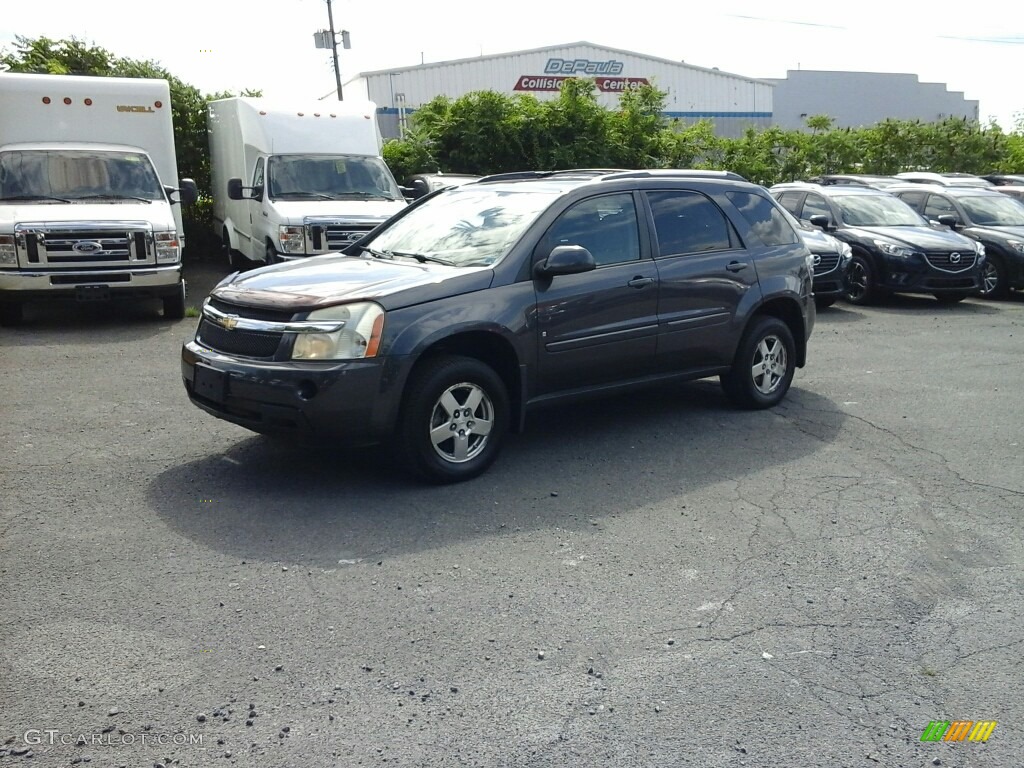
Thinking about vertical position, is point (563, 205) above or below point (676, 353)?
above

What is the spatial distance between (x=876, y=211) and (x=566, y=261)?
38.0 feet

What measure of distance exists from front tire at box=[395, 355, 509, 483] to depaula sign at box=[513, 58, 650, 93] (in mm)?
48501

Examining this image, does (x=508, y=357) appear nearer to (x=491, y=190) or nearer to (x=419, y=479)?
(x=419, y=479)

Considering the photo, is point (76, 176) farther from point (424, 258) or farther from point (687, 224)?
point (687, 224)

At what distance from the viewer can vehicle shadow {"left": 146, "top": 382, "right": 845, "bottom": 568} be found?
5.48 m

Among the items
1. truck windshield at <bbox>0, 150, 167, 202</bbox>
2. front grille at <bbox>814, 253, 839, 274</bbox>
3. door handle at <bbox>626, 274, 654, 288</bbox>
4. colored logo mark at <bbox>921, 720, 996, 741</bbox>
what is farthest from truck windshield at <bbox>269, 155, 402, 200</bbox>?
colored logo mark at <bbox>921, 720, 996, 741</bbox>

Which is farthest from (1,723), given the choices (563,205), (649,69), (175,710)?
(649,69)

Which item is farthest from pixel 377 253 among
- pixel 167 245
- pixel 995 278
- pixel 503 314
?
pixel 995 278

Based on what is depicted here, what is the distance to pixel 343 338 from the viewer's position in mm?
5891

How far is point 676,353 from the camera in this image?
754cm

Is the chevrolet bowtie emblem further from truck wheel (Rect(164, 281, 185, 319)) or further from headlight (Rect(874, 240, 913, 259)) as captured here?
headlight (Rect(874, 240, 913, 259))

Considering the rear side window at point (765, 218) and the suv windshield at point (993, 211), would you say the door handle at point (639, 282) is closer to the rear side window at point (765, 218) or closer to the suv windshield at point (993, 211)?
the rear side window at point (765, 218)

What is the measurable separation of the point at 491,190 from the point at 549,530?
2.97 metres

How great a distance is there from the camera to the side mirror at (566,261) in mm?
6496
